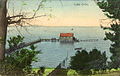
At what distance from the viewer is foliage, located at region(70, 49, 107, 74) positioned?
35.7 feet

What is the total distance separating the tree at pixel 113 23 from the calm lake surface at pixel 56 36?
0.10 meters

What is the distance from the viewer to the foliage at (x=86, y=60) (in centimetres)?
1089

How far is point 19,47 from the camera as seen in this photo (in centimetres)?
1095

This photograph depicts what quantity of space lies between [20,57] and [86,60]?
3.90 feet

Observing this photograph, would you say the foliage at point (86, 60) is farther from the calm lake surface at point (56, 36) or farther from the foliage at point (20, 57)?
the foliage at point (20, 57)

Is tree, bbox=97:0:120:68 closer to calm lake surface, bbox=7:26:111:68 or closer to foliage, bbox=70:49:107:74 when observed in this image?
calm lake surface, bbox=7:26:111:68

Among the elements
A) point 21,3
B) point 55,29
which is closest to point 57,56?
point 55,29

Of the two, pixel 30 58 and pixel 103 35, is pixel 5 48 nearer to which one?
pixel 30 58

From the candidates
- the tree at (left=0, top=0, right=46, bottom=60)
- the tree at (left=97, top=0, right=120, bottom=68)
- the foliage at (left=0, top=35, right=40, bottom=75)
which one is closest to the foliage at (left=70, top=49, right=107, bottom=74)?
the tree at (left=97, top=0, right=120, bottom=68)

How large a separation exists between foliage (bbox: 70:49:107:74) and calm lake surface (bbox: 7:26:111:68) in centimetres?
Answer: 8

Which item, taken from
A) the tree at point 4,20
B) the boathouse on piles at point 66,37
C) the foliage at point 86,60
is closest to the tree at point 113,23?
the foliage at point 86,60

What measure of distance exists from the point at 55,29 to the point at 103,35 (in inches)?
34.3

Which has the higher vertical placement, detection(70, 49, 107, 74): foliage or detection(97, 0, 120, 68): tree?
detection(97, 0, 120, 68): tree

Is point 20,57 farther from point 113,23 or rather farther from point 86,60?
point 113,23
